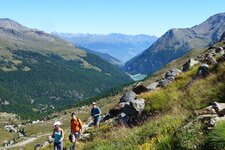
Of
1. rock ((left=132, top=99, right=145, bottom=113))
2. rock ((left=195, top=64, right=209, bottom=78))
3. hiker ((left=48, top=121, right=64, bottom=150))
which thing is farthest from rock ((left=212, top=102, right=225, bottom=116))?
hiker ((left=48, top=121, right=64, bottom=150))

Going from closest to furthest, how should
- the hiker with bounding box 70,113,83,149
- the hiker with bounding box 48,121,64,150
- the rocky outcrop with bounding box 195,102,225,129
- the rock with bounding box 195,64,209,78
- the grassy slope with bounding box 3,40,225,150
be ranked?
1. the rocky outcrop with bounding box 195,102,225,129
2. the grassy slope with bounding box 3,40,225,150
3. the hiker with bounding box 48,121,64,150
4. the rock with bounding box 195,64,209,78
5. the hiker with bounding box 70,113,83,149

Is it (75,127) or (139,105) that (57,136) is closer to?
(75,127)

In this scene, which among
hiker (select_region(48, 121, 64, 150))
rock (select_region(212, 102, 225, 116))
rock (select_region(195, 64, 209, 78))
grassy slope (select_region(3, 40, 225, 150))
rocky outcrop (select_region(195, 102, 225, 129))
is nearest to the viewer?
rocky outcrop (select_region(195, 102, 225, 129))

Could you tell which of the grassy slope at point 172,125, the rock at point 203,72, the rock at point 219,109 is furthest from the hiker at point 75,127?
the rock at point 219,109

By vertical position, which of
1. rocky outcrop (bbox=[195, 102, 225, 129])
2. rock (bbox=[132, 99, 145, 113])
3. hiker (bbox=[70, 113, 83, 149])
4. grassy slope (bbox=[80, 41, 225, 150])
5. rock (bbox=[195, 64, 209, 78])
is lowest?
hiker (bbox=[70, 113, 83, 149])

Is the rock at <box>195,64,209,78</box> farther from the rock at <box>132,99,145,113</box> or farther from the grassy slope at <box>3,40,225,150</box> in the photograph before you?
the rock at <box>132,99,145,113</box>

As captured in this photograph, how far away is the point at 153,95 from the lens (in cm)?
2706

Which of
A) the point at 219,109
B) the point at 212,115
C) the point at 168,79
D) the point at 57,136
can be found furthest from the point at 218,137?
the point at 168,79

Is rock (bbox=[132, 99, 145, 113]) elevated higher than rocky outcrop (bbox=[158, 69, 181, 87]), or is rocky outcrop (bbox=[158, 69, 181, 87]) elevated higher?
rocky outcrop (bbox=[158, 69, 181, 87])

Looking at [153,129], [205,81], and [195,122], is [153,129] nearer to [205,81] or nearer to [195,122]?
[195,122]

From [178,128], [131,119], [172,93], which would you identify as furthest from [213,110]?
[131,119]

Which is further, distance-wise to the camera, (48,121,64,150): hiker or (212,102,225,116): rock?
(48,121,64,150): hiker

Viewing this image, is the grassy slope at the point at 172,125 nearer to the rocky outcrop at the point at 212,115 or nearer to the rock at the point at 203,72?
the rocky outcrop at the point at 212,115

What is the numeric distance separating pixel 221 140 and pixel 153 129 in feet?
16.8
